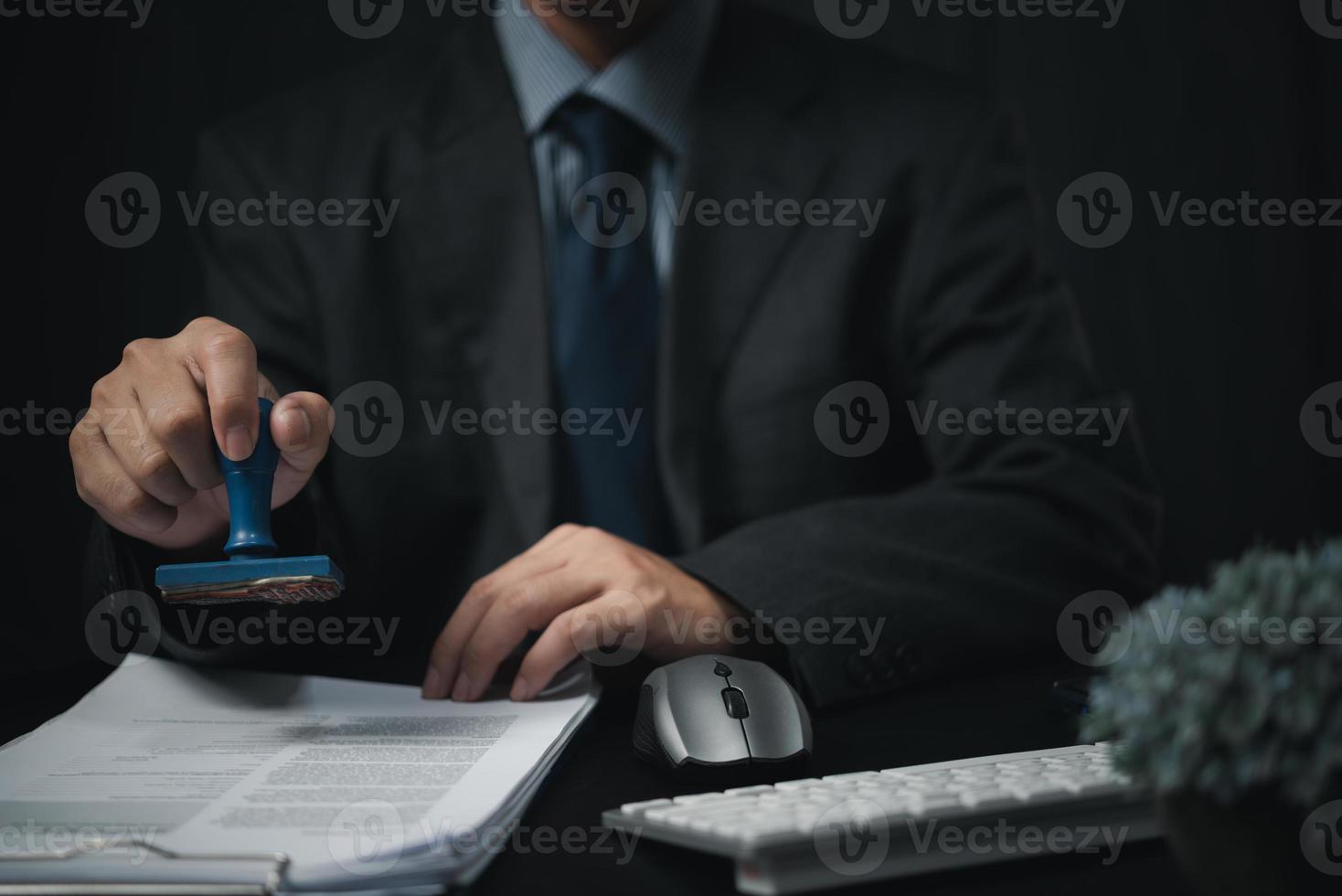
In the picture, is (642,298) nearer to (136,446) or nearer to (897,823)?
(136,446)

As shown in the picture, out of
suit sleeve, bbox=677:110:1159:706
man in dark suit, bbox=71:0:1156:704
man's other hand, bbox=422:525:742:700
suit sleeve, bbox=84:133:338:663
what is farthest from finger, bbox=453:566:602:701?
suit sleeve, bbox=84:133:338:663

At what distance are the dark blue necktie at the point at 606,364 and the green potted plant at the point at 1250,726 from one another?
0.81 metres

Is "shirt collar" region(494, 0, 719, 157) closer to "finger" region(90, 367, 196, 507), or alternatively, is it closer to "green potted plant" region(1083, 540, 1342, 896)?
"finger" region(90, 367, 196, 507)

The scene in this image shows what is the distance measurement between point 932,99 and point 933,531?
0.60 m

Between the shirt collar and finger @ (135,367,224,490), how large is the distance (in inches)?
24.3

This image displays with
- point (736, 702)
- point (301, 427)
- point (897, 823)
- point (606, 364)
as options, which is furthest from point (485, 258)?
point (897, 823)

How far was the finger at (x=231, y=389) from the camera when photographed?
60cm

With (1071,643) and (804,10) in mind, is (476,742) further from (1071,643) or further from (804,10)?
(804,10)

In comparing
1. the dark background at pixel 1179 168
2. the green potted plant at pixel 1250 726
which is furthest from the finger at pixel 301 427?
the dark background at pixel 1179 168

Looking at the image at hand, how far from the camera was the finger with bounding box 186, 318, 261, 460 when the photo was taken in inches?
23.5

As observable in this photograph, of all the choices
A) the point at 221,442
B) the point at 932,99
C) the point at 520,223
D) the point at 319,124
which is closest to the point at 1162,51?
the point at 932,99

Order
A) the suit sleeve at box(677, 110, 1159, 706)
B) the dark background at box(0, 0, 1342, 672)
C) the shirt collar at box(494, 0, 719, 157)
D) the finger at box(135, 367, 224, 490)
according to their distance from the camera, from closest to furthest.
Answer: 1. the finger at box(135, 367, 224, 490)
2. the suit sleeve at box(677, 110, 1159, 706)
3. the shirt collar at box(494, 0, 719, 157)
4. the dark background at box(0, 0, 1342, 672)

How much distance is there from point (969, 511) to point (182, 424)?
585 mm

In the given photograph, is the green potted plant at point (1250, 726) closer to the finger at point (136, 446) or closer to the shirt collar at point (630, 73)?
the finger at point (136, 446)
